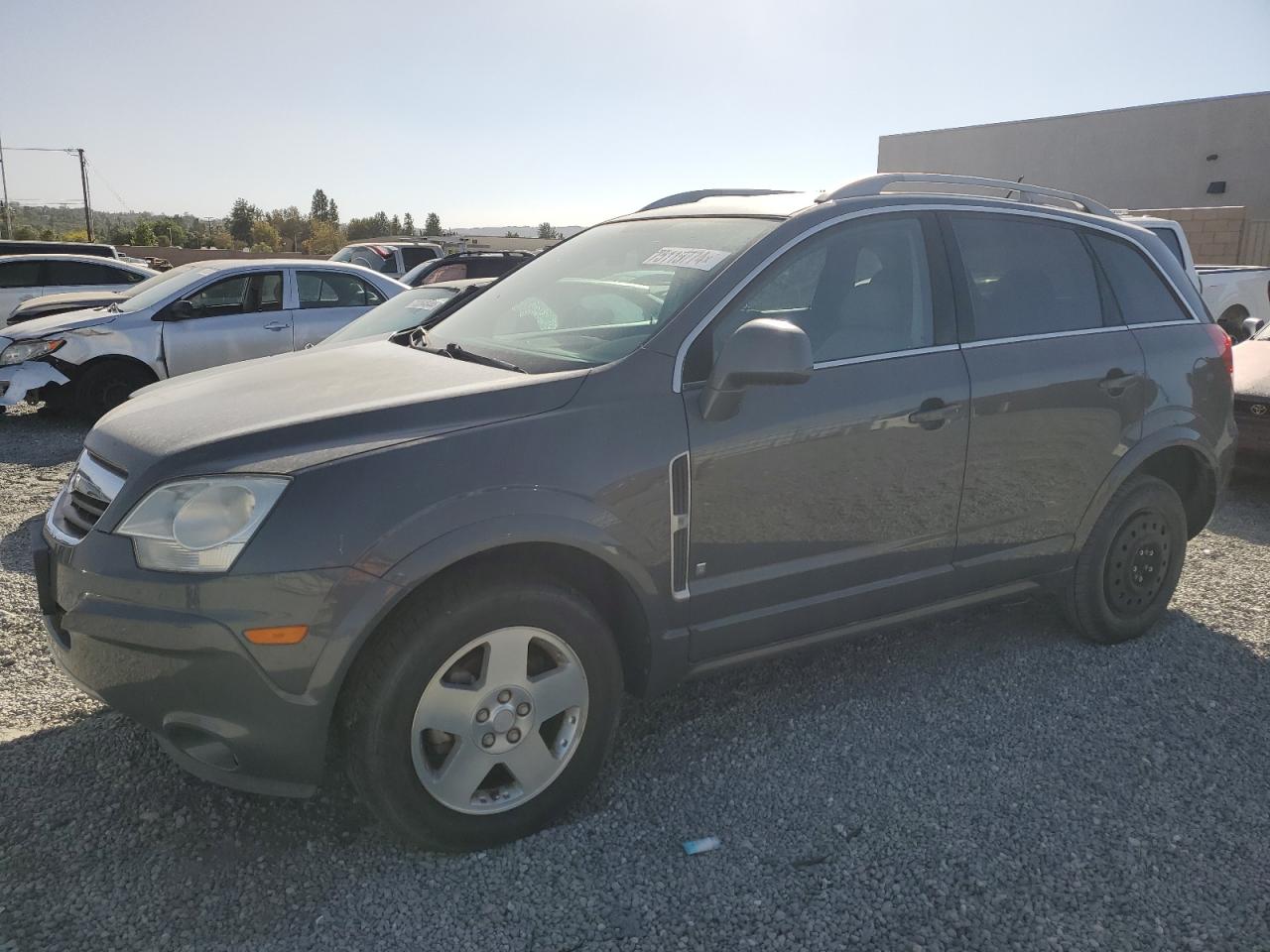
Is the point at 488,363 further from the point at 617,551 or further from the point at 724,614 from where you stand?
the point at 724,614

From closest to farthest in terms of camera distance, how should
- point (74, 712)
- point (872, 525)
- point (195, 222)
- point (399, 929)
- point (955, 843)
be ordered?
point (399, 929), point (955, 843), point (872, 525), point (74, 712), point (195, 222)

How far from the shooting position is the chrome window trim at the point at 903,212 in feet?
9.55

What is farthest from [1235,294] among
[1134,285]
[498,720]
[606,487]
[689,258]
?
[498,720]

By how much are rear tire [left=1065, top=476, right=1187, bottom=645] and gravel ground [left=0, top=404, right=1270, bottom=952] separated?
0.86ft

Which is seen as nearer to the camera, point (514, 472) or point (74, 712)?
point (514, 472)

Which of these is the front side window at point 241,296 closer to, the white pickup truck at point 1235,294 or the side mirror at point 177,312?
the side mirror at point 177,312

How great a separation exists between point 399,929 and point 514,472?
1.19 m

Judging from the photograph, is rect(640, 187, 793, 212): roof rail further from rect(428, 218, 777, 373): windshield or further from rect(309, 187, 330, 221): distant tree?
rect(309, 187, 330, 221): distant tree

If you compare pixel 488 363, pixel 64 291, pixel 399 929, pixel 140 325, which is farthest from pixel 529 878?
pixel 64 291

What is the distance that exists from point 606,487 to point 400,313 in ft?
16.5

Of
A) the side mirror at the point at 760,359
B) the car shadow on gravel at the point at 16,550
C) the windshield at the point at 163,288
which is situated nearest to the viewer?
the side mirror at the point at 760,359

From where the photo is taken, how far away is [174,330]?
9023mm

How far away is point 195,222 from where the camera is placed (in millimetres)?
112188

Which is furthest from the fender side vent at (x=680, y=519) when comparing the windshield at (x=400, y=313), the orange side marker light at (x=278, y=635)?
the windshield at (x=400, y=313)
